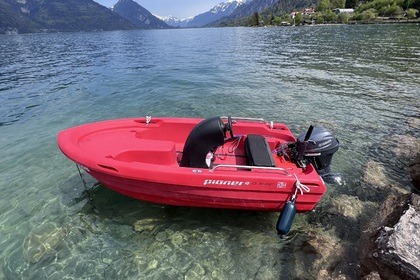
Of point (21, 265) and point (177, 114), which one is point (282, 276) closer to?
point (21, 265)

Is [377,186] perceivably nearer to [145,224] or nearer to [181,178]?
[181,178]

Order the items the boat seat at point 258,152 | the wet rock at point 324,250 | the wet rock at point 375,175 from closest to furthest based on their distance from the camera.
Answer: the wet rock at point 324,250 < the boat seat at point 258,152 < the wet rock at point 375,175

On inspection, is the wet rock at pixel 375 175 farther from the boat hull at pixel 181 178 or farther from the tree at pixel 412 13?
the tree at pixel 412 13

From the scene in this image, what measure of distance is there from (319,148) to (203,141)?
106 inches

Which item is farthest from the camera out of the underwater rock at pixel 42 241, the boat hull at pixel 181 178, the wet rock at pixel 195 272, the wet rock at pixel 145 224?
the wet rock at pixel 145 224

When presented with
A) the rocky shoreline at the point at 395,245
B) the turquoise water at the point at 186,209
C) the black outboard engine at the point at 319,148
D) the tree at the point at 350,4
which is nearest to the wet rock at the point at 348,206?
the turquoise water at the point at 186,209

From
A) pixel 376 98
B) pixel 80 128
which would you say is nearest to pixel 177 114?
pixel 80 128

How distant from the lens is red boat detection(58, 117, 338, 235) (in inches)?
211

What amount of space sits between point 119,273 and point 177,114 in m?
8.38

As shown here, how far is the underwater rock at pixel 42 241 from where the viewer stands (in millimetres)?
5469

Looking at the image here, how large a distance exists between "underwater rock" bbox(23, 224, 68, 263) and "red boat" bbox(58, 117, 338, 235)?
1516 millimetres

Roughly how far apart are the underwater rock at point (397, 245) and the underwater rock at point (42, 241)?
601 centimetres

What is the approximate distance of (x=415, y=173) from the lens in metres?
7.33

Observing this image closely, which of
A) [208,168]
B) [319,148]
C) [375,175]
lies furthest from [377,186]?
[208,168]
